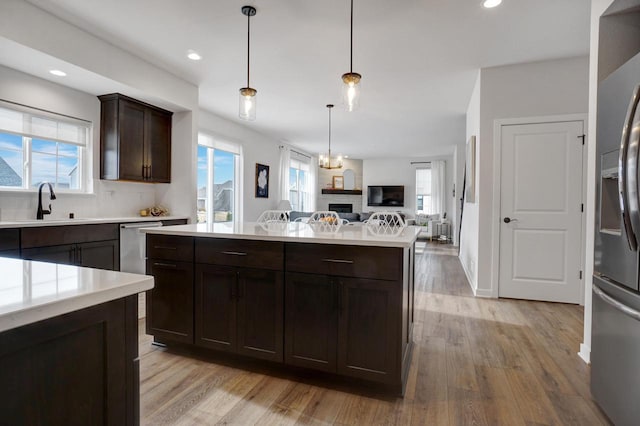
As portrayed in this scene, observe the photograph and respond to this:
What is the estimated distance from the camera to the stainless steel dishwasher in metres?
3.85

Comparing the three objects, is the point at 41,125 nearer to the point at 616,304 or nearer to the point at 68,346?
the point at 68,346

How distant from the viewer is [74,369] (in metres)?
0.77

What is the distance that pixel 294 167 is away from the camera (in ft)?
31.8

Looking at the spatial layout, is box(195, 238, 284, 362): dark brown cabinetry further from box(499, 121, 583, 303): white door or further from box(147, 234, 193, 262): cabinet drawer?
box(499, 121, 583, 303): white door

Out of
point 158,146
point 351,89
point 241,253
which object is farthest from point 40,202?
point 351,89

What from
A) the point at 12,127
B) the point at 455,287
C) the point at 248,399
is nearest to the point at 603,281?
the point at 248,399

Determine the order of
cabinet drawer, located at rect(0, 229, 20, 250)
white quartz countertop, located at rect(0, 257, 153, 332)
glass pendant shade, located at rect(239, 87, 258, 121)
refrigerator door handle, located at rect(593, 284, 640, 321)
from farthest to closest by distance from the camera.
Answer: cabinet drawer, located at rect(0, 229, 20, 250)
glass pendant shade, located at rect(239, 87, 258, 121)
refrigerator door handle, located at rect(593, 284, 640, 321)
white quartz countertop, located at rect(0, 257, 153, 332)

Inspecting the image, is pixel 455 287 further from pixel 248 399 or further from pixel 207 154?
pixel 207 154

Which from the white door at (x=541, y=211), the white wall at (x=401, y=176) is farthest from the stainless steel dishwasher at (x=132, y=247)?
the white wall at (x=401, y=176)

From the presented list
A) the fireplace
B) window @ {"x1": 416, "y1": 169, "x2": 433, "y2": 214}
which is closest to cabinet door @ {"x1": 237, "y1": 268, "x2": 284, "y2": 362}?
the fireplace

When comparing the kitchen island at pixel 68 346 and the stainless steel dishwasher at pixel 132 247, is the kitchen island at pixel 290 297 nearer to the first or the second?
the kitchen island at pixel 68 346

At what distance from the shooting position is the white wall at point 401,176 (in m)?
10.5

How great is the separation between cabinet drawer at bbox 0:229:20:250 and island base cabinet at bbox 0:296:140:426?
2.77m

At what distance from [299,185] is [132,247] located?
639cm
